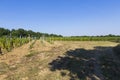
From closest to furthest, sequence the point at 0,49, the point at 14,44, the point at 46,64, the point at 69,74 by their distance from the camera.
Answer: the point at 69,74, the point at 46,64, the point at 0,49, the point at 14,44

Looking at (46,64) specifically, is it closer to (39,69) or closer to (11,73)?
(39,69)

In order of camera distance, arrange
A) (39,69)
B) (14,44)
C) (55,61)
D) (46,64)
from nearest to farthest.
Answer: (39,69)
(46,64)
(55,61)
(14,44)

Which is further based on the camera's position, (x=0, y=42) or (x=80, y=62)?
(x=0, y=42)

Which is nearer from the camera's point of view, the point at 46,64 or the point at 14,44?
the point at 46,64

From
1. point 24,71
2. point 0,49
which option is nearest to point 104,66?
point 24,71

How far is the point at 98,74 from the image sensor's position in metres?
12.2

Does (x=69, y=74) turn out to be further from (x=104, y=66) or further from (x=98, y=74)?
(x=104, y=66)

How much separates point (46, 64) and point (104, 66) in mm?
4144

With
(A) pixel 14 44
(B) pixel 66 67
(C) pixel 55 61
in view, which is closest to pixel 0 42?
(A) pixel 14 44

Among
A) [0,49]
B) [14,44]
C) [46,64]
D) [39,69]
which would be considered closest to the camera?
[39,69]

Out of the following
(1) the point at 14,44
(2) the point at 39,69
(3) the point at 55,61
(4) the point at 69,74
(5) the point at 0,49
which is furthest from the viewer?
(1) the point at 14,44

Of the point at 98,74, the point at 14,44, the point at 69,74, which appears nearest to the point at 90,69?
the point at 98,74

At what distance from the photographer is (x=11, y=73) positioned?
12094 millimetres

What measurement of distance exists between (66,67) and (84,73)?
1.58 meters
